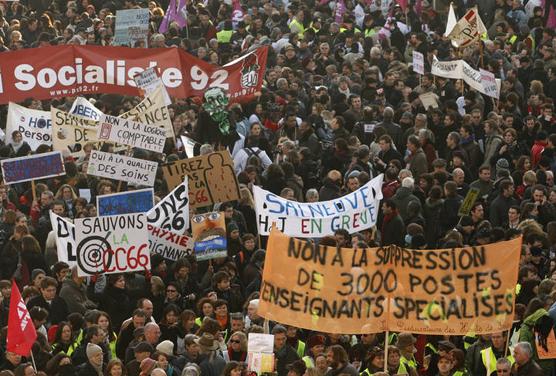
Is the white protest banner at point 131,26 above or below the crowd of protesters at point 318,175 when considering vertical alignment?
above

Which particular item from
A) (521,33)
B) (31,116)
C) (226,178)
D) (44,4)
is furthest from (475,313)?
(44,4)

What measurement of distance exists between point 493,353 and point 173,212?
542 centimetres

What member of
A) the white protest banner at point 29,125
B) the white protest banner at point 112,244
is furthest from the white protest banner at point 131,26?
the white protest banner at point 112,244

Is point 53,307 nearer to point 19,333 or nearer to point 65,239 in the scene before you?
point 65,239

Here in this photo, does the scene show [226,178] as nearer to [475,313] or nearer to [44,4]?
[475,313]

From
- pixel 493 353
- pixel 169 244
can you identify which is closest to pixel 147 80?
pixel 169 244

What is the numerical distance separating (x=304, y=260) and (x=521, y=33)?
15.9m

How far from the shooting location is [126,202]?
22438 mm

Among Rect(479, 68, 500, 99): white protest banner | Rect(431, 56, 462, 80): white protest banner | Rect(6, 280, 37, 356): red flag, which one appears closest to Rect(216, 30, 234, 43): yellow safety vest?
Rect(431, 56, 462, 80): white protest banner

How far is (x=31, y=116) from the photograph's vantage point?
2678 centimetres

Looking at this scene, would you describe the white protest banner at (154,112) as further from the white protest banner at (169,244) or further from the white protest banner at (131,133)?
the white protest banner at (169,244)

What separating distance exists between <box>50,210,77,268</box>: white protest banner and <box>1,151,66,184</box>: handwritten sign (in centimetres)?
231

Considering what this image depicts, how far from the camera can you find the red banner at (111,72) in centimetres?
2731

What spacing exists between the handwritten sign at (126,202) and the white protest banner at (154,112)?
292 centimetres
